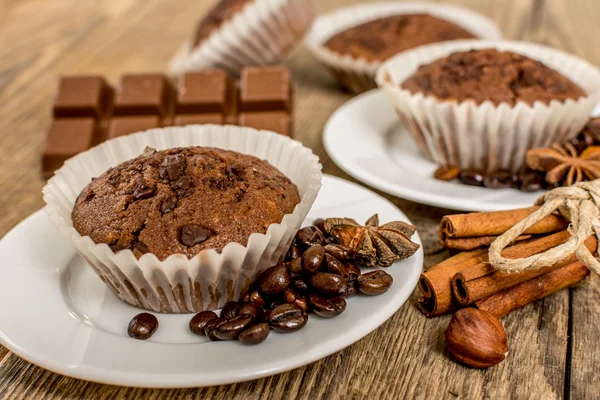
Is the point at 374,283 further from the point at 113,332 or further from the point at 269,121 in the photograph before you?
the point at 269,121

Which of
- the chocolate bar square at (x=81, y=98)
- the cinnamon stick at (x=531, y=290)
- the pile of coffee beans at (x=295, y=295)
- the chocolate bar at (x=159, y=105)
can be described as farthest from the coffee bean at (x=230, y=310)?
the chocolate bar square at (x=81, y=98)

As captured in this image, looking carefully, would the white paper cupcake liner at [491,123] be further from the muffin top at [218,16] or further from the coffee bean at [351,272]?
the muffin top at [218,16]

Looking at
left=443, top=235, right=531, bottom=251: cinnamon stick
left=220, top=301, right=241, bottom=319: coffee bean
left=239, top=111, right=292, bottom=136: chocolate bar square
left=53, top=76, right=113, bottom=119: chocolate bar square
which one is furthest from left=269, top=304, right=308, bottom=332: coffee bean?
left=53, top=76, right=113, bottom=119: chocolate bar square

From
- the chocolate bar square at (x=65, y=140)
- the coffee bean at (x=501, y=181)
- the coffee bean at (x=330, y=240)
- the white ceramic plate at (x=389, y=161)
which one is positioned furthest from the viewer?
the chocolate bar square at (x=65, y=140)

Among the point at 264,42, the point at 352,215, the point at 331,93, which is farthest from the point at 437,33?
the point at 352,215

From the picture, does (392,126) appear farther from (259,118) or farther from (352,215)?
(352,215)
